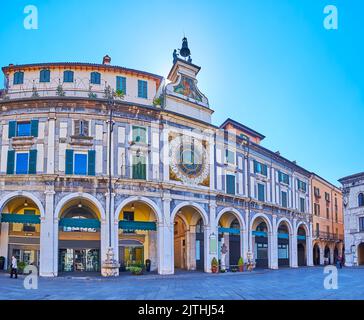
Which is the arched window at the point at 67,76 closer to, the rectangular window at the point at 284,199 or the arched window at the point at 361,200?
the rectangular window at the point at 284,199

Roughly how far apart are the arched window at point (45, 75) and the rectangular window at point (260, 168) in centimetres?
2238

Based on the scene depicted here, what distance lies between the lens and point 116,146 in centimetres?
3381

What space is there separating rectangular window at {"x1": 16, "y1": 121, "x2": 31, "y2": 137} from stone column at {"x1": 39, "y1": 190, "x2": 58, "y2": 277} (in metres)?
5.01

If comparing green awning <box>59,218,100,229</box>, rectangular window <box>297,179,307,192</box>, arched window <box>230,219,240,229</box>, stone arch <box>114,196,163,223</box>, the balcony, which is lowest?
the balcony

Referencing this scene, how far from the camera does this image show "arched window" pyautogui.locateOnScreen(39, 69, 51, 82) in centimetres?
3541

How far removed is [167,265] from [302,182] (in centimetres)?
2856

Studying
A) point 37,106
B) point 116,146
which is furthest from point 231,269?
point 37,106

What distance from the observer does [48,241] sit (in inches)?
1211

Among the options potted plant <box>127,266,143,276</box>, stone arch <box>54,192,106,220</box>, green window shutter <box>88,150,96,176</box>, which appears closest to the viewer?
stone arch <box>54,192,106,220</box>

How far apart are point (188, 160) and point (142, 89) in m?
7.19

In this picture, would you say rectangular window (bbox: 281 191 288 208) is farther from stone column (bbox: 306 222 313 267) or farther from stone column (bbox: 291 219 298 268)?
stone column (bbox: 306 222 313 267)

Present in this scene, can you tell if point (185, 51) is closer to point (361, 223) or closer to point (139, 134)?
point (139, 134)

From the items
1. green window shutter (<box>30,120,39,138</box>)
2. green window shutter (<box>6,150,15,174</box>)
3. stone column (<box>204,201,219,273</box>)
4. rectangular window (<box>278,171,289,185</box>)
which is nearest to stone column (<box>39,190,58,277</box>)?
green window shutter (<box>6,150,15,174</box>)

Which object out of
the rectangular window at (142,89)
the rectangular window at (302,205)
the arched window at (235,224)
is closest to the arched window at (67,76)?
the rectangular window at (142,89)
